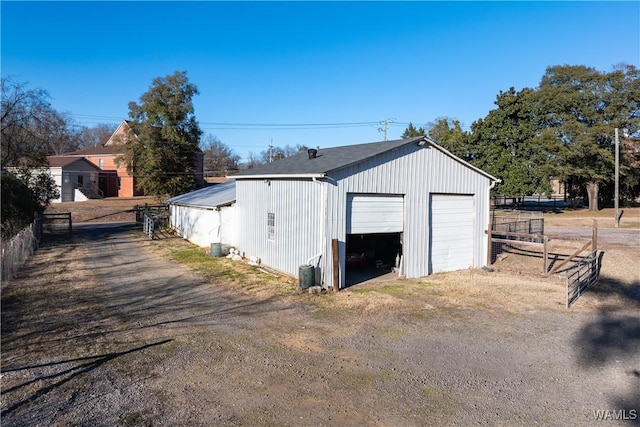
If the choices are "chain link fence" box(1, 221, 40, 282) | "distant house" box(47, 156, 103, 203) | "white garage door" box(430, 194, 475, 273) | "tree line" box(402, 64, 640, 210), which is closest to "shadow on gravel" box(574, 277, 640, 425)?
"white garage door" box(430, 194, 475, 273)

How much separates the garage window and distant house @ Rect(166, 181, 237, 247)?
4.02 metres

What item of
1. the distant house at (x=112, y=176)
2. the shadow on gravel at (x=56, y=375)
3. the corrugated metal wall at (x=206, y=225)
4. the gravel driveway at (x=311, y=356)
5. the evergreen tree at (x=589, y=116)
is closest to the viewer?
the gravel driveway at (x=311, y=356)

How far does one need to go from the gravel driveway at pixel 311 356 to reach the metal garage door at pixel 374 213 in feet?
6.09

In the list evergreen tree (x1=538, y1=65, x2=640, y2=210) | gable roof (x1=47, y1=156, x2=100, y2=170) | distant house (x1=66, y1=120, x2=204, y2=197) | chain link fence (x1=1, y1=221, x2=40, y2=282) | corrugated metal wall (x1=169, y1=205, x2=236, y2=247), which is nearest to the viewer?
chain link fence (x1=1, y1=221, x2=40, y2=282)

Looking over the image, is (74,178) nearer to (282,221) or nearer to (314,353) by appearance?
(282,221)

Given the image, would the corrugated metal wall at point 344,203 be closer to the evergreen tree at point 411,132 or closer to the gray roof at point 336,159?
the gray roof at point 336,159

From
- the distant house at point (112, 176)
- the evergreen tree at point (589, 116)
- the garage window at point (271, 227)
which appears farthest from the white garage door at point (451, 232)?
the distant house at point (112, 176)

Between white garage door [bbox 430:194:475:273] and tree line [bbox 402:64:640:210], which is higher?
tree line [bbox 402:64:640:210]

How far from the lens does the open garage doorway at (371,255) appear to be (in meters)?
14.3

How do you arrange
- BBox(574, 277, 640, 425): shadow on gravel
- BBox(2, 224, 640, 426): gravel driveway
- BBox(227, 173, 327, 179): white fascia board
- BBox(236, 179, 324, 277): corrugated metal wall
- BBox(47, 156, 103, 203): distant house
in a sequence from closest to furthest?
BBox(2, 224, 640, 426): gravel driveway
BBox(574, 277, 640, 425): shadow on gravel
BBox(227, 173, 327, 179): white fascia board
BBox(236, 179, 324, 277): corrugated metal wall
BBox(47, 156, 103, 203): distant house

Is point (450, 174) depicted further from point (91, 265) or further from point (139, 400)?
point (91, 265)

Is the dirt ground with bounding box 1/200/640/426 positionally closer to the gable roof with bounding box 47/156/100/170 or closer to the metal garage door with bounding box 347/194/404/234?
the metal garage door with bounding box 347/194/404/234

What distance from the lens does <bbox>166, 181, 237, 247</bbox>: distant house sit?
61.8 ft

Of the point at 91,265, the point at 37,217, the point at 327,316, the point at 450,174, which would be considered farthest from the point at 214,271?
the point at 37,217
